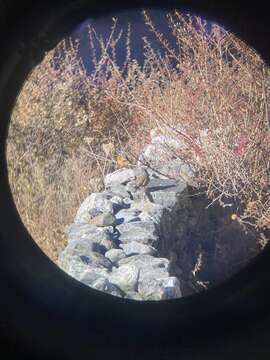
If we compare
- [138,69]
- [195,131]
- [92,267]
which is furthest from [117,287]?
[138,69]

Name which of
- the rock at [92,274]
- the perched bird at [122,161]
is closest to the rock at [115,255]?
the rock at [92,274]

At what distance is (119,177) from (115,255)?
68 cm

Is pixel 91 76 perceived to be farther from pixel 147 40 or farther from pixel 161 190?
pixel 161 190

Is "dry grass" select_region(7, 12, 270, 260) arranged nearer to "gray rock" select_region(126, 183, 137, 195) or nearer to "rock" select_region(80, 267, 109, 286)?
"gray rock" select_region(126, 183, 137, 195)

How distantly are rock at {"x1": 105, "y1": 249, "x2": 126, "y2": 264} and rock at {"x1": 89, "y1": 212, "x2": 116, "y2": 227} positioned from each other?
204mm

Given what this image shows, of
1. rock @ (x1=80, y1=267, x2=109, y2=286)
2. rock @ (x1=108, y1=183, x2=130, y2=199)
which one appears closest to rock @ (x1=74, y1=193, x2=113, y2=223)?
rock @ (x1=108, y1=183, x2=130, y2=199)

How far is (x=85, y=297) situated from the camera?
143cm

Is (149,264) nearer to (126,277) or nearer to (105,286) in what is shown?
(126,277)

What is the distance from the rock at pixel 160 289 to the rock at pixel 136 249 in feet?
0.75

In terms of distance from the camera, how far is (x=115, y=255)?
10.8 ft

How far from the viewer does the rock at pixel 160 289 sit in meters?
2.79

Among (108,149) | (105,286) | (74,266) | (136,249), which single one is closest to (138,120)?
(108,149)

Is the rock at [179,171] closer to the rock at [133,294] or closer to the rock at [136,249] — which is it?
the rock at [136,249]

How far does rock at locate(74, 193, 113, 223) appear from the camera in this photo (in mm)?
3561
